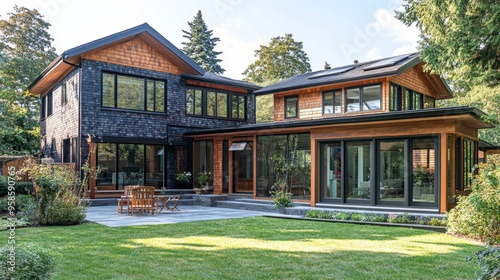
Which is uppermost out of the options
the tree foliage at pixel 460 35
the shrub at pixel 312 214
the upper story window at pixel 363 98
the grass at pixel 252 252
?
the tree foliage at pixel 460 35

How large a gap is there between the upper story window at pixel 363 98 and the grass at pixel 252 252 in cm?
710

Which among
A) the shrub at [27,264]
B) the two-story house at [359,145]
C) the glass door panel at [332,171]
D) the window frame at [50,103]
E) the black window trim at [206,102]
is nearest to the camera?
the shrub at [27,264]

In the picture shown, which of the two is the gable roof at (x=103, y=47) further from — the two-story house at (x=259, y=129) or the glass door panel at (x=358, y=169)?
the glass door panel at (x=358, y=169)

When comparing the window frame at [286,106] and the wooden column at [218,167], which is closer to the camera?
the wooden column at [218,167]

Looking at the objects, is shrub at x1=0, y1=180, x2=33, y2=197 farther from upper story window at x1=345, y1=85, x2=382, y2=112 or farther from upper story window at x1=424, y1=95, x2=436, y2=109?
upper story window at x1=424, y1=95, x2=436, y2=109

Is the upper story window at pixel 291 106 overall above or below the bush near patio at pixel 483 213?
above

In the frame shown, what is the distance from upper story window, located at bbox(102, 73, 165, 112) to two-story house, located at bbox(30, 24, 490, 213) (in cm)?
4

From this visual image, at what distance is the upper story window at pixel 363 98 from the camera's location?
51.6 ft

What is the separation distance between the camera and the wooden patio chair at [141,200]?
1235cm

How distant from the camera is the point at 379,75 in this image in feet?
48.8

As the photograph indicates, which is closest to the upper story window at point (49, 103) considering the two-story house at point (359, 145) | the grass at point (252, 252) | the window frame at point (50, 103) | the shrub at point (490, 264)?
the window frame at point (50, 103)

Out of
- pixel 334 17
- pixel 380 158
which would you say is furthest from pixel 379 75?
pixel 380 158

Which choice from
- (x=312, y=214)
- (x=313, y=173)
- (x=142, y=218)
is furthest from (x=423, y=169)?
(x=142, y=218)

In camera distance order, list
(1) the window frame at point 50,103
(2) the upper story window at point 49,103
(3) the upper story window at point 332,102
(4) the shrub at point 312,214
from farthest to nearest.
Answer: (2) the upper story window at point 49,103 → (1) the window frame at point 50,103 → (3) the upper story window at point 332,102 → (4) the shrub at point 312,214
